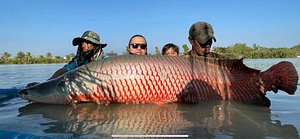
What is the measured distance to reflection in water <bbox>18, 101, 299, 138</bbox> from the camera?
2938 mm

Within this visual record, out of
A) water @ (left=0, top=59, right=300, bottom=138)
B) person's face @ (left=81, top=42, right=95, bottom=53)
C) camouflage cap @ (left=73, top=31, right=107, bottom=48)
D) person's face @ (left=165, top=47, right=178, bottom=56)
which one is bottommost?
water @ (left=0, top=59, right=300, bottom=138)

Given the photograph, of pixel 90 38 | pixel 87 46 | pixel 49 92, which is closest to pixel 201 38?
pixel 90 38

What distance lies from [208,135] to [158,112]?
124cm

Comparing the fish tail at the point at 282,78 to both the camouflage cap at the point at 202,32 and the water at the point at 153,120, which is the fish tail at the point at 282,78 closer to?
the water at the point at 153,120

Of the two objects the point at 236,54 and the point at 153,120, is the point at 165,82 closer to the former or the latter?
the point at 153,120

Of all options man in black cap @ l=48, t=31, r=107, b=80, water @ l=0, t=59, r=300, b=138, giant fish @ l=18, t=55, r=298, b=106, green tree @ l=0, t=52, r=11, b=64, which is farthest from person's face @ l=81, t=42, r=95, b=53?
green tree @ l=0, t=52, r=11, b=64

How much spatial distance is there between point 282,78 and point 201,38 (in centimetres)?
142

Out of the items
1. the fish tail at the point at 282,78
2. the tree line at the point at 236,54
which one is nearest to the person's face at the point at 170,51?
the fish tail at the point at 282,78

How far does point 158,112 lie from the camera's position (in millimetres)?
3949

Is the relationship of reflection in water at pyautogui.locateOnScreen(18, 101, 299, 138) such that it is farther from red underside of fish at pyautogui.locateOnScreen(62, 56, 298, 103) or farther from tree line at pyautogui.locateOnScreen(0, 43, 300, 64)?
tree line at pyautogui.locateOnScreen(0, 43, 300, 64)

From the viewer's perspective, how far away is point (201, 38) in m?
5.03

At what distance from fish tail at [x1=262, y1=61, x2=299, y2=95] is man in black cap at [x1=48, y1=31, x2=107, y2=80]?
10.2 feet

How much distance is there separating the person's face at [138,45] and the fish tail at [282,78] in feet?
8.32

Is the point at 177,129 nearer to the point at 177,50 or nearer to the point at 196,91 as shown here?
the point at 196,91
